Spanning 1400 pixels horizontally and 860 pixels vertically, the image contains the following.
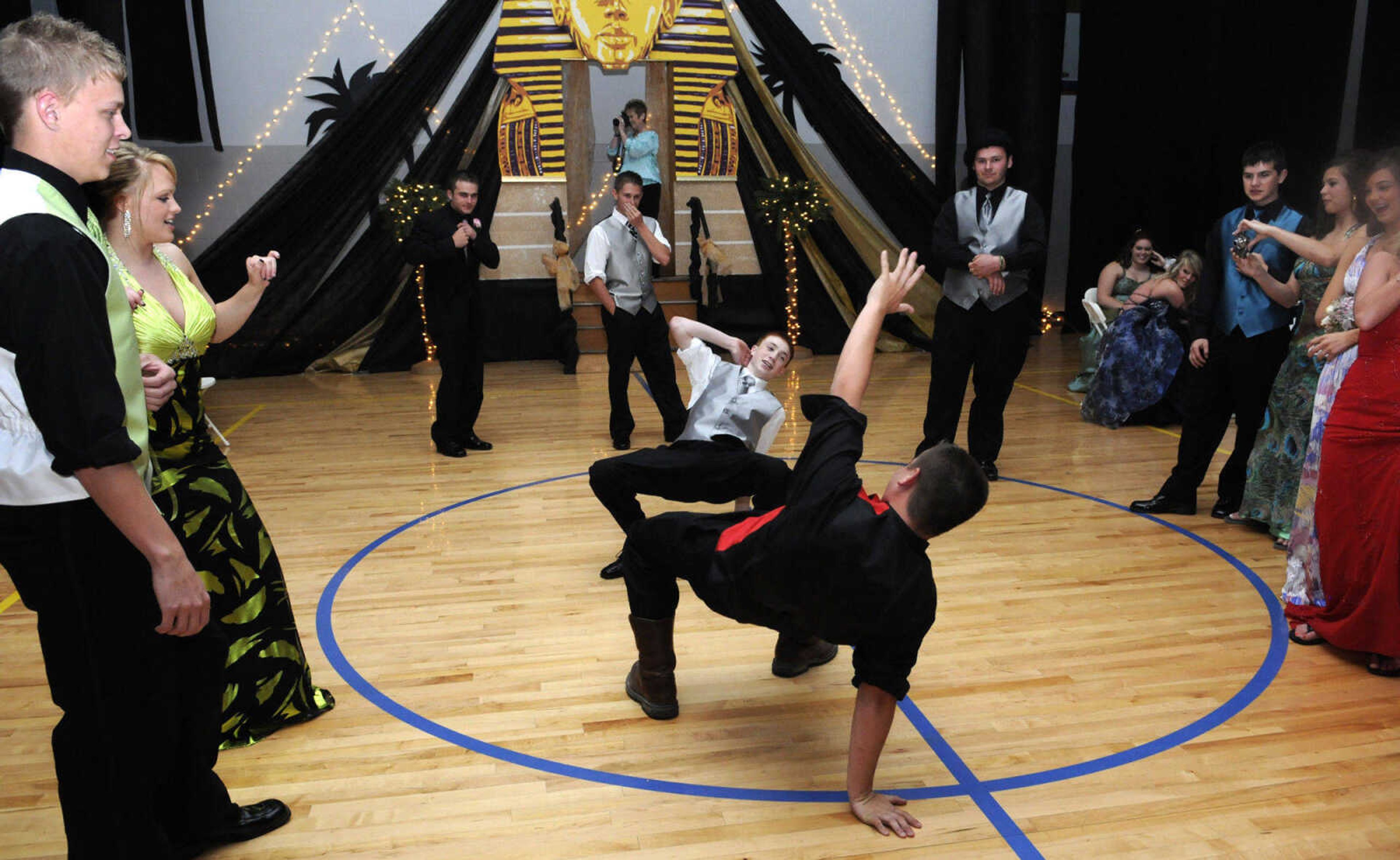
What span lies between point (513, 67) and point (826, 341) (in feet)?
13.2

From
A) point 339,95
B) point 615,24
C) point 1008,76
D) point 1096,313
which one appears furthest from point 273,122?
point 1096,313

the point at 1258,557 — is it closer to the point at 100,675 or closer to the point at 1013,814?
the point at 1013,814

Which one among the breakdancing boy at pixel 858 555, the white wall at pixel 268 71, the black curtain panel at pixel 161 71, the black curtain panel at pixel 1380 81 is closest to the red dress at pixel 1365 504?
the breakdancing boy at pixel 858 555

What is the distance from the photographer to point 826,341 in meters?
9.84

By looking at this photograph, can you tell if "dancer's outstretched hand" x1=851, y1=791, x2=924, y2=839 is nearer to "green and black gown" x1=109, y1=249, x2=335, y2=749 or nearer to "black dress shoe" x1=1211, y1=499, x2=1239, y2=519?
"green and black gown" x1=109, y1=249, x2=335, y2=749

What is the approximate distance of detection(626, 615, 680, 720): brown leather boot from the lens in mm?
2699

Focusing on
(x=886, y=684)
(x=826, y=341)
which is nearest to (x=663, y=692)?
(x=886, y=684)

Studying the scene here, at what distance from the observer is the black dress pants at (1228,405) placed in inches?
164

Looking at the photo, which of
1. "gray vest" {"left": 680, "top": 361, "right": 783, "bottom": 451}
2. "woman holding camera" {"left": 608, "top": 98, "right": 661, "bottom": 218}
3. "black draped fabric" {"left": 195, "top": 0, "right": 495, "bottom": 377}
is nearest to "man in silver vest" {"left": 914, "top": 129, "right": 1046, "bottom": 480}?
"gray vest" {"left": 680, "top": 361, "right": 783, "bottom": 451}

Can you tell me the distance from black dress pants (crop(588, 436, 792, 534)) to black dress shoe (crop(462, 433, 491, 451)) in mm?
2813

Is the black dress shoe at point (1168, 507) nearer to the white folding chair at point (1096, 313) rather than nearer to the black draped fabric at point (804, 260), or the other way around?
the white folding chair at point (1096, 313)

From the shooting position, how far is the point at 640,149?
9.05m

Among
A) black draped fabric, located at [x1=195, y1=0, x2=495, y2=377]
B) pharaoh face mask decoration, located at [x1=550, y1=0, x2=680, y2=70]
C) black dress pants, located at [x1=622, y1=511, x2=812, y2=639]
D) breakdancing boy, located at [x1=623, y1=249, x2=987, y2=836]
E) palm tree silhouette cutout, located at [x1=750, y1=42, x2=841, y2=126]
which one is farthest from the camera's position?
palm tree silhouette cutout, located at [x1=750, y1=42, x2=841, y2=126]

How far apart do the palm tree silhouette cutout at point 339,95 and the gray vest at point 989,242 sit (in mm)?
5969
